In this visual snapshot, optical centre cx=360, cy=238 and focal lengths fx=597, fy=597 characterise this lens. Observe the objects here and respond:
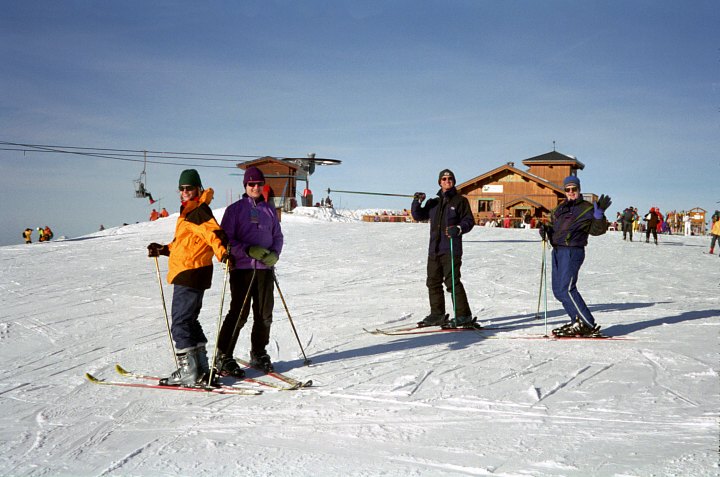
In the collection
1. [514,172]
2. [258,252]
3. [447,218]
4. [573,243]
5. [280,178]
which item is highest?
[514,172]

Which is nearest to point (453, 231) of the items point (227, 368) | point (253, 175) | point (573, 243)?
point (573, 243)

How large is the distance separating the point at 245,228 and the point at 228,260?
620mm

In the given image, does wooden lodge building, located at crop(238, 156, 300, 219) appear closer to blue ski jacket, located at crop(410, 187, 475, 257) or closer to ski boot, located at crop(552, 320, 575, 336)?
blue ski jacket, located at crop(410, 187, 475, 257)

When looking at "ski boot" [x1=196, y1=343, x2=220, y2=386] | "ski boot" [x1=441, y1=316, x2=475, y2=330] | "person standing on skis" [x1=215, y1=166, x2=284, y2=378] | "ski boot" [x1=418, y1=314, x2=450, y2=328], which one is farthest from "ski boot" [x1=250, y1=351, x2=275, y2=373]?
"ski boot" [x1=441, y1=316, x2=475, y2=330]

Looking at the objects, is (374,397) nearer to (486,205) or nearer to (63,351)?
(63,351)

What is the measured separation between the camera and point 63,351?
20.2 ft

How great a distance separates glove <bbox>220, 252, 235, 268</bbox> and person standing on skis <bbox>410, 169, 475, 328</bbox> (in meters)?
3.00

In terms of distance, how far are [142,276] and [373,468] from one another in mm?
10541

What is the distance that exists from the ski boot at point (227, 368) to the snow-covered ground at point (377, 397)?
474 mm

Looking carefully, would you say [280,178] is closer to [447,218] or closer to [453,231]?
[447,218]

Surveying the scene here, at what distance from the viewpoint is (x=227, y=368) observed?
5.01 m

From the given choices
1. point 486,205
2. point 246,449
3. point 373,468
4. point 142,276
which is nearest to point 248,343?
point 246,449

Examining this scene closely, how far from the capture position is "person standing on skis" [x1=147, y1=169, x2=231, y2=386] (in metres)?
4.53

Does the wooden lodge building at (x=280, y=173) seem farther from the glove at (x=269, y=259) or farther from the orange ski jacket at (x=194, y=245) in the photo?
the orange ski jacket at (x=194, y=245)
